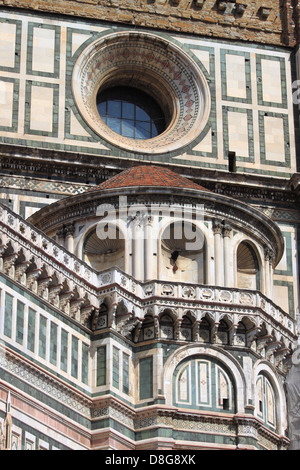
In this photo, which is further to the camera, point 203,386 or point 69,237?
point 69,237

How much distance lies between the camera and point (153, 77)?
145 feet

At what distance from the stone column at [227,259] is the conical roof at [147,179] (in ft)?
3.85

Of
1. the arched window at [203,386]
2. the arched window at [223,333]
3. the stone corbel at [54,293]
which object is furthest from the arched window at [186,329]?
the stone corbel at [54,293]

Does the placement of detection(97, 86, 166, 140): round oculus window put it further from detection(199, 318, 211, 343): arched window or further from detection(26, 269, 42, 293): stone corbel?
detection(26, 269, 42, 293): stone corbel

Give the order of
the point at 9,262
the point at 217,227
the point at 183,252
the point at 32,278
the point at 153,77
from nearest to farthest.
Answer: the point at 9,262
the point at 32,278
the point at 183,252
the point at 217,227
the point at 153,77

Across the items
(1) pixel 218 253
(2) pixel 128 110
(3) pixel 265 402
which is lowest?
(3) pixel 265 402

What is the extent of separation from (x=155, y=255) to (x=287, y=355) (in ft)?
12.7

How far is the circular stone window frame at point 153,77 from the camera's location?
43.1 m

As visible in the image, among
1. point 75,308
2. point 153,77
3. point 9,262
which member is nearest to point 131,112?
point 153,77

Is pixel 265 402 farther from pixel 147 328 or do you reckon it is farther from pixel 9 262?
pixel 9 262

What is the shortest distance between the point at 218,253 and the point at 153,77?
9032 mm

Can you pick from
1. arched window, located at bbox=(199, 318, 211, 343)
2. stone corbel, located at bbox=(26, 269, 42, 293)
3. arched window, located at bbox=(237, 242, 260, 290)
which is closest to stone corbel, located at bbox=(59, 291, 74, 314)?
stone corbel, located at bbox=(26, 269, 42, 293)
